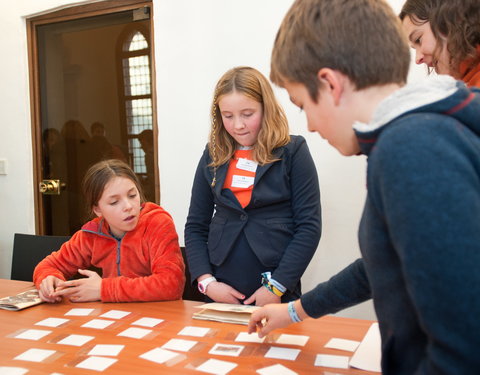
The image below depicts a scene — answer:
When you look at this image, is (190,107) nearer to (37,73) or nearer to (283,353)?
(37,73)

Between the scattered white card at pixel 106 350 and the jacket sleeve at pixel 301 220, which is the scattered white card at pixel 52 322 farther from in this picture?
the jacket sleeve at pixel 301 220

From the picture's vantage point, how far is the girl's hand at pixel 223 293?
5.94 feet

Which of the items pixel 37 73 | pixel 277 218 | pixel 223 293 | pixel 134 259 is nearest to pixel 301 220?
pixel 277 218

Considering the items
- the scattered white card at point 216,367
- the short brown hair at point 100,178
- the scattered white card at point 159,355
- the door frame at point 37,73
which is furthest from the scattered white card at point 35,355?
the door frame at point 37,73

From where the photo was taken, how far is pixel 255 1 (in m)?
2.85

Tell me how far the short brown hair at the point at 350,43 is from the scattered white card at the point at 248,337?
78cm

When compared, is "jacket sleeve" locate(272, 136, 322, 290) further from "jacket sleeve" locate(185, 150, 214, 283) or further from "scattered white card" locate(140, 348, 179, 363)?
"scattered white card" locate(140, 348, 179, 363)

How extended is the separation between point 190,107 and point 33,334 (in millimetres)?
2013

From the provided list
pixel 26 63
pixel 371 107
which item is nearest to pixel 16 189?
pixel 26 63

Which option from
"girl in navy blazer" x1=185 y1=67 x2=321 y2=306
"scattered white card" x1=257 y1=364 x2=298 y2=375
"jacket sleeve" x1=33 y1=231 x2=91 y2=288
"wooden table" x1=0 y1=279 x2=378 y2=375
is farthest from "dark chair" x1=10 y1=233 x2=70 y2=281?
"scattered white card" x1=257 y1=364 x2=298 y2=375

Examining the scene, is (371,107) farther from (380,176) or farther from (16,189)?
(16,189)

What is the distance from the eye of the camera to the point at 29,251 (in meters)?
2.47

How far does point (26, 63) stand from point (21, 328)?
Answer: 2876mm

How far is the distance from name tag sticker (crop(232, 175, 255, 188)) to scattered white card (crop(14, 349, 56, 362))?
0.95 meters
